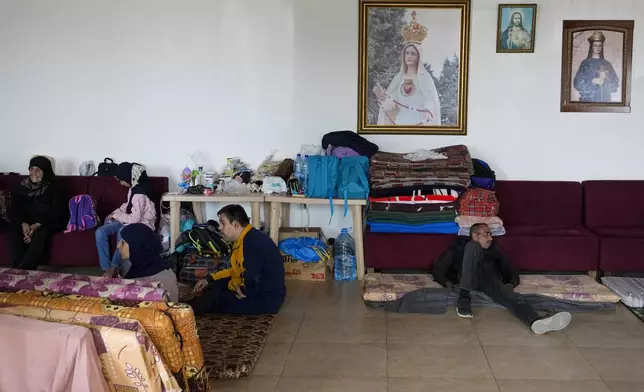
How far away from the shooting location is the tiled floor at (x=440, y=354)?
11.0ft

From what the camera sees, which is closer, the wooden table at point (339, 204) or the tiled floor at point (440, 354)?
the tiled floor at point (440, 354)

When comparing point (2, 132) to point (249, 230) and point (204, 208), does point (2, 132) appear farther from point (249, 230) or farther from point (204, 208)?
point (249, 230)

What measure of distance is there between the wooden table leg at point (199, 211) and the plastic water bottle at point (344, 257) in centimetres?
131

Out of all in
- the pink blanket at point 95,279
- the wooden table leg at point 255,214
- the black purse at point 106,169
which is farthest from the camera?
the black purse at point 106,169

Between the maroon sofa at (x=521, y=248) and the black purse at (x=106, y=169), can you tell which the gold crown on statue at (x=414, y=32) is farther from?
the black purse at (x=106, y=169)

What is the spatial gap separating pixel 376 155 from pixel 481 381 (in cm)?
258

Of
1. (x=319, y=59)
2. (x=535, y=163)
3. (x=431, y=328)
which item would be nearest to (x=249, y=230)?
(x=431, y=328)

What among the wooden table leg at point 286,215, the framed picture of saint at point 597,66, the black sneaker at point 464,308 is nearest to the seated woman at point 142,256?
the black sneaker at point 464,308

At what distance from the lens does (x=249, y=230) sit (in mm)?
4430

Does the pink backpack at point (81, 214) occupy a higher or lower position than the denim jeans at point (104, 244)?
higher

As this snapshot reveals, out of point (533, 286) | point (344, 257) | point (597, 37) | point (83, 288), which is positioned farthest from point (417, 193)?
point (83, 288)

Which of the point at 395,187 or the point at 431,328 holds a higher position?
the point at 395,187

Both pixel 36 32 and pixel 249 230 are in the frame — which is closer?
pixel 249 230

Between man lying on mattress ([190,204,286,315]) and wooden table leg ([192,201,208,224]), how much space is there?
1642mm
